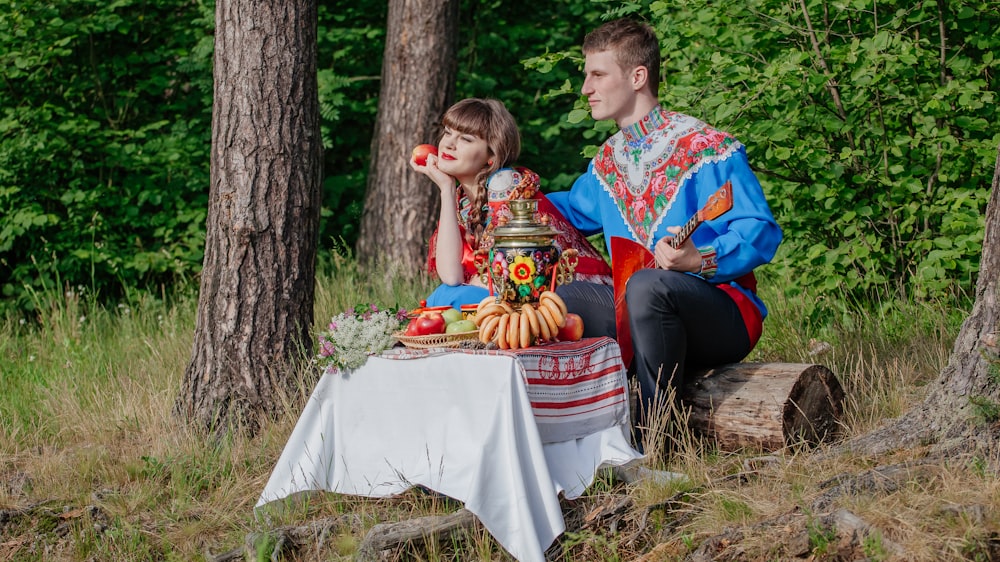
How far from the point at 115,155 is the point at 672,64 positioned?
4.23m

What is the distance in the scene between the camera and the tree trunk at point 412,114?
7.65 metres

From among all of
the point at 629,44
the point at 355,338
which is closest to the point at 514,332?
the point at 355,338

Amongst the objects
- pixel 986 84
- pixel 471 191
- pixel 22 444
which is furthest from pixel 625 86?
pixel 22 444

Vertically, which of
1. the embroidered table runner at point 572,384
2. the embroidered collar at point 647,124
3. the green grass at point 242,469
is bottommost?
the green grass at point 242,469

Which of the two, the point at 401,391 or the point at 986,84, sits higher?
the point at 986,84

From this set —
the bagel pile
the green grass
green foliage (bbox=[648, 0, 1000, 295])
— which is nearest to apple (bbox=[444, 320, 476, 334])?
the bagel pile

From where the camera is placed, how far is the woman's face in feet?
13.6

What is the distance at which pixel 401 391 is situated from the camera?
3.63 metres

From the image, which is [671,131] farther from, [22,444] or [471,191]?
[22,444]

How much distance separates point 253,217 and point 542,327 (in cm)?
168

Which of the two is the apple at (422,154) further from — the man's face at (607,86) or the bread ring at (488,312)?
the bread ring at (488,312)

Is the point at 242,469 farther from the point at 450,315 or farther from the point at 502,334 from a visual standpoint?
the point at 502,334

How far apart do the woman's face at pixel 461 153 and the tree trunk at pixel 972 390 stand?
5.83 feet

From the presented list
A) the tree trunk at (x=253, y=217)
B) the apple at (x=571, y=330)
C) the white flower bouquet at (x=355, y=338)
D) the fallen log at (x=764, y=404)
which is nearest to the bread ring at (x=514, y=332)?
the apple at (x=571, y=330)
